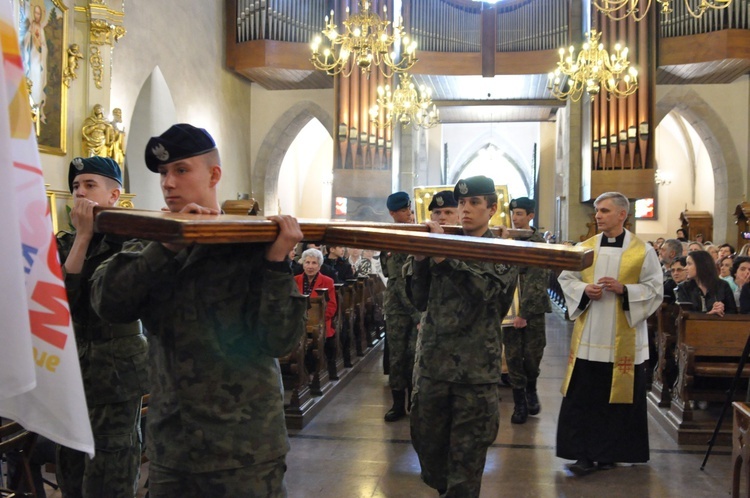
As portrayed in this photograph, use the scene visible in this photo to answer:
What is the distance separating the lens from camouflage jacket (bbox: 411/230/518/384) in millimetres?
3287

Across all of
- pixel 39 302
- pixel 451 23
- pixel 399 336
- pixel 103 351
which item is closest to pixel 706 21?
pixel 451 23

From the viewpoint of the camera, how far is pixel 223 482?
1917 mm

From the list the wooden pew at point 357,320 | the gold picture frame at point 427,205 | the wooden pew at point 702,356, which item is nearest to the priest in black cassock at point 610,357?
the wooden pew at point 702,356

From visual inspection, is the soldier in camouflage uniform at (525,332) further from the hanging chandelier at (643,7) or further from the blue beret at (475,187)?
the blue beret at (475,187)

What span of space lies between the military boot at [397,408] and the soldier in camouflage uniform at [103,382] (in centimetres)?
335

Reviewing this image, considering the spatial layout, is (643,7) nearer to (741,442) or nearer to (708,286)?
(708,286)

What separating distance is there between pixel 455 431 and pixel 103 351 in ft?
5.17

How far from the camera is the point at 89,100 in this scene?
9.02 m

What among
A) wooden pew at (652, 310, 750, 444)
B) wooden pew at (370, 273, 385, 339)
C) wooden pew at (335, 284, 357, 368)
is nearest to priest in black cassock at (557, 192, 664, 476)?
wooden pew at (652, 310, 750, 444)

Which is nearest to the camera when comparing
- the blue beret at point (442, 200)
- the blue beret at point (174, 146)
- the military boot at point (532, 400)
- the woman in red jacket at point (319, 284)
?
the blue beret at point (174, 146)

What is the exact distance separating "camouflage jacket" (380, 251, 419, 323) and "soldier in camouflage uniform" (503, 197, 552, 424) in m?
0.91

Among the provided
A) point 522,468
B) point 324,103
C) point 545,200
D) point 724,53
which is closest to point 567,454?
point 522,468

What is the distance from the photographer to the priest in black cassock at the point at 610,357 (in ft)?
15.2

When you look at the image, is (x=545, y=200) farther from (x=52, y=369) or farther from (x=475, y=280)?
(x=52, y=369)
